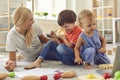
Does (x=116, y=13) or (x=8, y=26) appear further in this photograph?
(x=116, y=13)

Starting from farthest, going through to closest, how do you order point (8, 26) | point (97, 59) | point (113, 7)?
point (113, 7), point (8, 26), point (97, 59)

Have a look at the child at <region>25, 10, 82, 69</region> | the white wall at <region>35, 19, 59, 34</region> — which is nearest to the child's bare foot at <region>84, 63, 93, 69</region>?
the child at <region>25, 10, 82, 69</region>

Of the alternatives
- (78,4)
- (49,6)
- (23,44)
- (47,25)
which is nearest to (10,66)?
(23,44)

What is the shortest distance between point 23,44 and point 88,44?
46cm

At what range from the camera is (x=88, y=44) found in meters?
1.52

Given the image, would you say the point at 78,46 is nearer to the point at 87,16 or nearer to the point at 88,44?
the point at 88,44

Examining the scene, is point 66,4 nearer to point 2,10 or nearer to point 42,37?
point 2,10

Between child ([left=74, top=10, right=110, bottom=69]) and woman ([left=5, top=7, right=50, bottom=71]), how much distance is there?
1.13 feet

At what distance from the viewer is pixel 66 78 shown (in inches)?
44.4

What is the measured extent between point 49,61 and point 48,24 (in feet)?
6.81

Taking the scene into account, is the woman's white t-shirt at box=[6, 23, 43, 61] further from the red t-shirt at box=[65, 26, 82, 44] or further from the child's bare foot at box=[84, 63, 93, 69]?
the child's bare foot at box=[84, 63, 93, 69]

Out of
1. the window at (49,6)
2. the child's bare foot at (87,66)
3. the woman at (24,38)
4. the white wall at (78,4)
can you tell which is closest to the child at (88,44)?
the child's bare foot at (87,66)

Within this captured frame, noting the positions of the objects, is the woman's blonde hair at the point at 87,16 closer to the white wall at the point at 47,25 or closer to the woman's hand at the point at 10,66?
the woman's hand at the point at 10,66

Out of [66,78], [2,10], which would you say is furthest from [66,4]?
[66,78]
